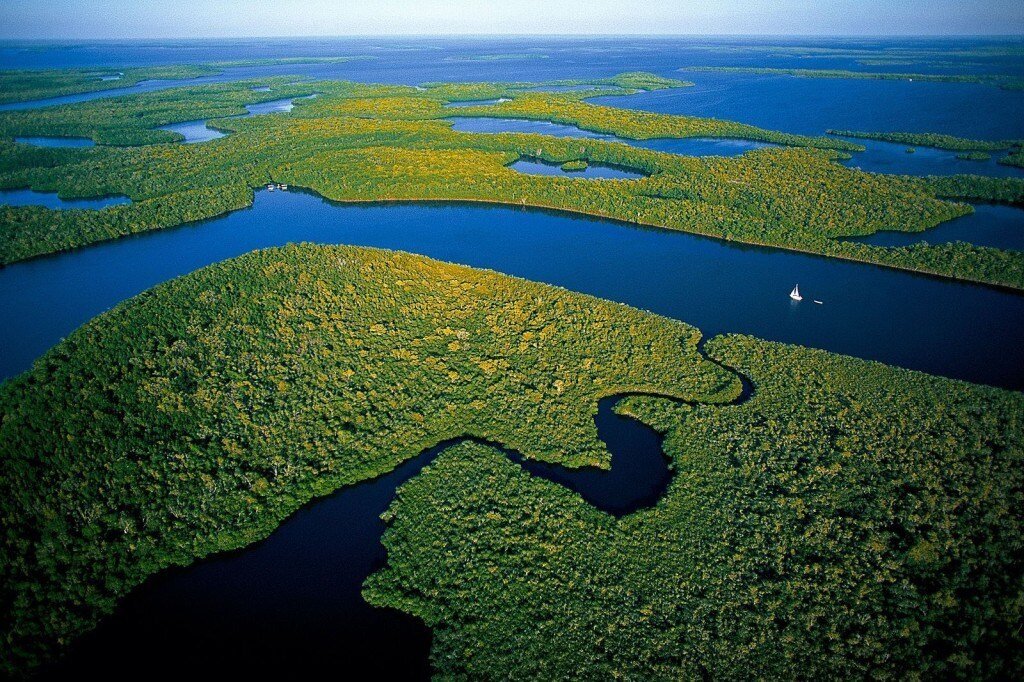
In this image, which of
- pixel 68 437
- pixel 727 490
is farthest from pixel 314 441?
pixel 727 490

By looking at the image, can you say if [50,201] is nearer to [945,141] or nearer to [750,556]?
[750,556]

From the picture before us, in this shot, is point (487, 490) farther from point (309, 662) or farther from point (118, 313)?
point (118, 313)

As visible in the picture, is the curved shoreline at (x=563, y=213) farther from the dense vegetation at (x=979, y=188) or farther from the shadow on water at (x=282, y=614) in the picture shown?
the shadow on water at (x=282, y=614)

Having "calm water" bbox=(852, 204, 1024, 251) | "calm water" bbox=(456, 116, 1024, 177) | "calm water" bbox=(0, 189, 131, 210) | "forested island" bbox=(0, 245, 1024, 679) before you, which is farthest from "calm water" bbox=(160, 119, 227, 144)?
"calm water" bbox=(852, 204, 1024, 251)

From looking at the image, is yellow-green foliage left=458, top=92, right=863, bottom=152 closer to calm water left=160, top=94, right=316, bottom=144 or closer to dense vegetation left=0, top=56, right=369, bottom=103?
calm water left=160, top=94, right=316, bottom=144

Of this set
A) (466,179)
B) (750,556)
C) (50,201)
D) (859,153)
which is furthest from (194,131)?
(750,556)

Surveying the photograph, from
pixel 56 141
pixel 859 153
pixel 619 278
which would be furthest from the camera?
pixel 56 141
